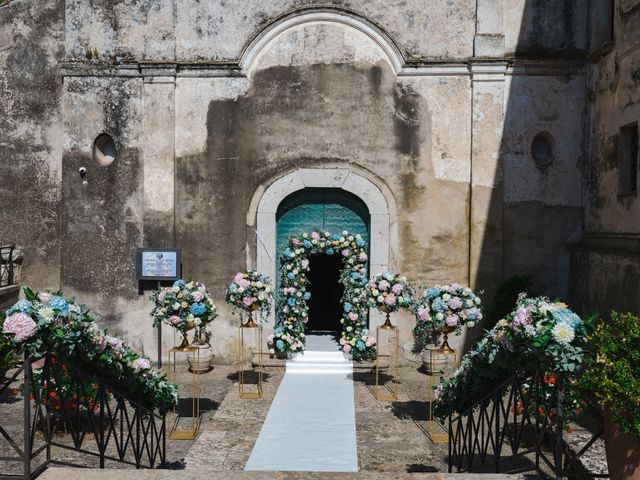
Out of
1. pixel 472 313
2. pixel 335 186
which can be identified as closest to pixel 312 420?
pixel 472 313

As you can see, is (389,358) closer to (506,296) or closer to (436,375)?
(436,375)

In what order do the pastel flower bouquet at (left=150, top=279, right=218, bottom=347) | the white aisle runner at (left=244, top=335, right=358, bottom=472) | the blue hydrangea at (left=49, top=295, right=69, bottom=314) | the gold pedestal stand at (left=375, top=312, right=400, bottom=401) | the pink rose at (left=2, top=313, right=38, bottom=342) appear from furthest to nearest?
the gold pedestal stand at (left=375, top=312, right=400, bottom=401), the pastel flower bouquet at (left=150, top=279, right=218, bottom=347), the white aisle runner at (left=244, top=335, right=358, bottom=472), the blue hydrangea at (left=49, top=295, right=69, bottom=314), the pink rose at (left=2, top=313, right=38, bottom=342)

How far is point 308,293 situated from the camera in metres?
11.5

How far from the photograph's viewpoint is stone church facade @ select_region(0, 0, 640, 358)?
37.6 ft

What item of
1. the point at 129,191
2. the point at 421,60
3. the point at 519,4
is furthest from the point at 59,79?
the point at 519,4

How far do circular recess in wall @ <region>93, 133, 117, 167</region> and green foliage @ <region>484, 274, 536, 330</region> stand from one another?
24.7ft

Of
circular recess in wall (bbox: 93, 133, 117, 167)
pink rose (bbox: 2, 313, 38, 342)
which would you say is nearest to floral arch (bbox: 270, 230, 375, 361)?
circular recess in wall (bbox: 93, 133, 117, 167)

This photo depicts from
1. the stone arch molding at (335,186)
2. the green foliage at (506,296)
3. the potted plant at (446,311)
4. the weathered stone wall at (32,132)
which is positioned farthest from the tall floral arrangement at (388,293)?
the weathered stone wall at (32,132)

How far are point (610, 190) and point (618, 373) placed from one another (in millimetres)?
7138

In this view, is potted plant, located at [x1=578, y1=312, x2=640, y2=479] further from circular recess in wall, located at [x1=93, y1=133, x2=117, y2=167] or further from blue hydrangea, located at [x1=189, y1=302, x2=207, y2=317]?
circular recess in wall, located at [x1=93, y1=133, x2=117, y2=167]

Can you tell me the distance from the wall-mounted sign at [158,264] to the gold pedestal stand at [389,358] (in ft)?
12.8

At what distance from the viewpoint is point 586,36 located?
11367mm

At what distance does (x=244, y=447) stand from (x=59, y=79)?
26.2 feet

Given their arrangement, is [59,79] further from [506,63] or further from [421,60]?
[506,63]
